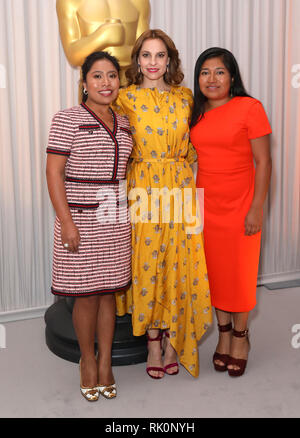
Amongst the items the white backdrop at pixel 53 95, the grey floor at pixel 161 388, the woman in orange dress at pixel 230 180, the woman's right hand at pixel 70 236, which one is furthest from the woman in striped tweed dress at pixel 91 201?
the white backdrop at pixel 53 95

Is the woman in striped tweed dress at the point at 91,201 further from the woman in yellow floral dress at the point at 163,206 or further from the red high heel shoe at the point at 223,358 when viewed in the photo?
the red high heel shoe at the point at 223,358

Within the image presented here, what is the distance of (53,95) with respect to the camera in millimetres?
2662

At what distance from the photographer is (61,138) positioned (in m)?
1.72

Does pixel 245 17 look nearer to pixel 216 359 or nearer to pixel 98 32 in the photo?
pixel 98 32

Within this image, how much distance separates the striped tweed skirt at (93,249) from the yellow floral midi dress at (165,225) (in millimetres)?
139

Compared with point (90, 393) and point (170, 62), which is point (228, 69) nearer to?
point (170, 62)

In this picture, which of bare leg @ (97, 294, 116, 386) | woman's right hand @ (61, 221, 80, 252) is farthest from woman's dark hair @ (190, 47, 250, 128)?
bare leg @ (97, 294, 116, 386)

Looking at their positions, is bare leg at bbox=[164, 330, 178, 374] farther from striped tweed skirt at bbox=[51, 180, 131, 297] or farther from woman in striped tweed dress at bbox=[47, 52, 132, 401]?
striped tweed skirt at bbox=[51, 180, 131, 297]

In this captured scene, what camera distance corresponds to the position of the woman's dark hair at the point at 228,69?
77.2 inches

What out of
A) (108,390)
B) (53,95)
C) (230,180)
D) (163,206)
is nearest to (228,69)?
(230,180)

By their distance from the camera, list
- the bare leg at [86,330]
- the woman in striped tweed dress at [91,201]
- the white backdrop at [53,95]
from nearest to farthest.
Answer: the woman in striped tweed dress at [91,201] → the bare leg at [86,330] → the white backdrop at [53,95]

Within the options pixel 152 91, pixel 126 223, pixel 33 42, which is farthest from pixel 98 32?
pixel 126 223

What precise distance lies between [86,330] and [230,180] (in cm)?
85
